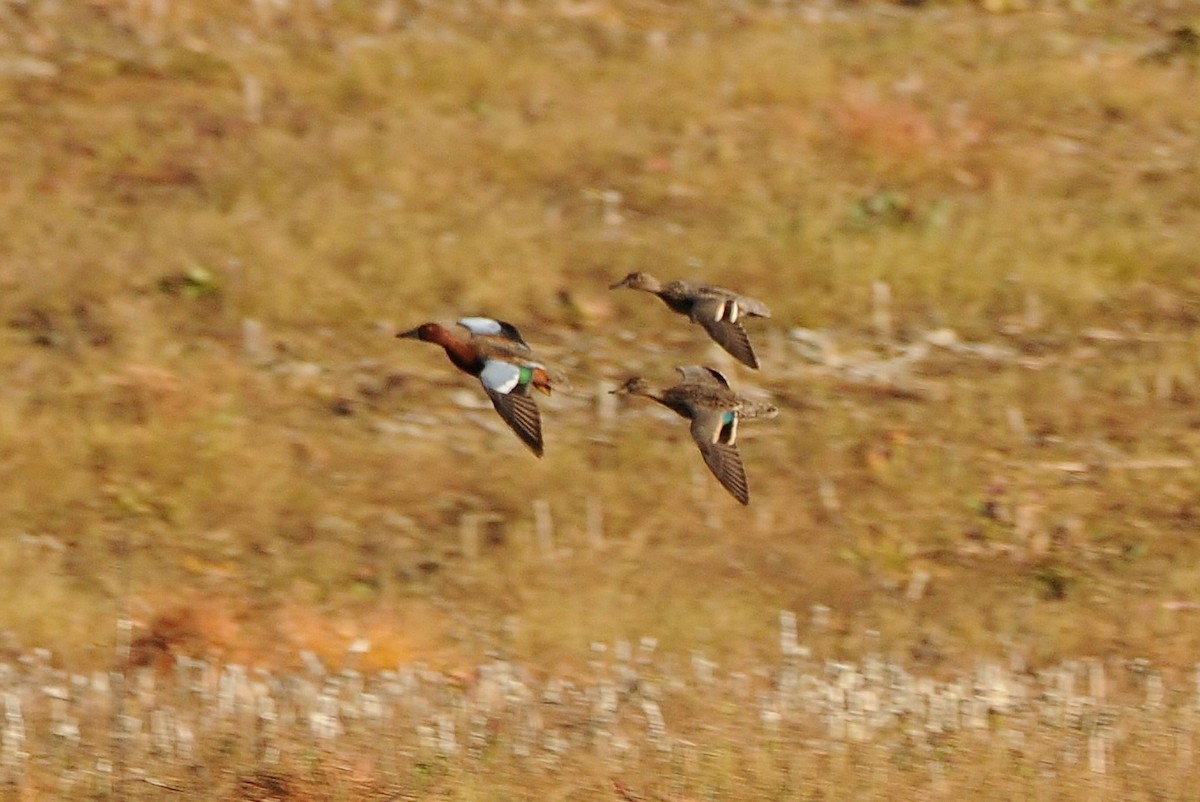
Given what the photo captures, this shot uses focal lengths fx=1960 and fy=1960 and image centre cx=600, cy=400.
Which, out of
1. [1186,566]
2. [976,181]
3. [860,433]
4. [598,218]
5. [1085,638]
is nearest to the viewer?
[1085,638]

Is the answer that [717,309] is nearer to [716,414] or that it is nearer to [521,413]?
[716,414]

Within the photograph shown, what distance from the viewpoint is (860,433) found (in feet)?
37.5

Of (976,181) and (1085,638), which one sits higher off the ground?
(976,181)

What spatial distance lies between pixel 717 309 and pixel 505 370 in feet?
3.03

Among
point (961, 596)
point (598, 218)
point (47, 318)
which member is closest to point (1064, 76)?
point (598, 218)

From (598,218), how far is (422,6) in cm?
418

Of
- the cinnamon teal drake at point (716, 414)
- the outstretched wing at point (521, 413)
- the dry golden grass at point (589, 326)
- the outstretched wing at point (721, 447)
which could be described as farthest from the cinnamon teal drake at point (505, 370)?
the dry golden grass at point (589, 326)

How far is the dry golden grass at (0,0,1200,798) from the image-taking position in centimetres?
967

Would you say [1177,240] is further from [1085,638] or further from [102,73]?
[102,73]

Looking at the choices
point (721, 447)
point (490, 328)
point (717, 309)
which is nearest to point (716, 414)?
point (721, 447)

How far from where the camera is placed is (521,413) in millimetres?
5828

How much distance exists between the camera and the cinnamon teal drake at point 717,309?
6.49 metres

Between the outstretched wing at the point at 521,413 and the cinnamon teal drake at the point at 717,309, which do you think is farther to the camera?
the cinnamon teal drake at the point at 717,309

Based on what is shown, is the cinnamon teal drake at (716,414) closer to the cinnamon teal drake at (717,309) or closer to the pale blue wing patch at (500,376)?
the cinnamon teal drake at (717,309)
